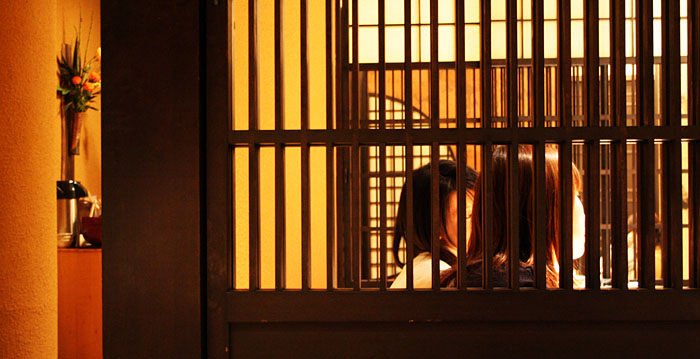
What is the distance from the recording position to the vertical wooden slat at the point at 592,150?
749 millimetres

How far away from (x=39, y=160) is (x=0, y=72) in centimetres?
26

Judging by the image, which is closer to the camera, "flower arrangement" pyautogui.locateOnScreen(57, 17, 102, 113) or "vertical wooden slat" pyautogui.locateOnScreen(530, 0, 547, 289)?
"vertical wooden slat" pyautogui.locateOnScreen(530, 0, 547, 289)

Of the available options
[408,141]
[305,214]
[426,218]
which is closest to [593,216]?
[408,141]

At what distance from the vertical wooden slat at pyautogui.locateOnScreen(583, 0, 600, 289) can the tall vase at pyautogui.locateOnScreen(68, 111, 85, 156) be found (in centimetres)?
346

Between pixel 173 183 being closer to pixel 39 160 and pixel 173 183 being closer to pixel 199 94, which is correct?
pixel 199 94

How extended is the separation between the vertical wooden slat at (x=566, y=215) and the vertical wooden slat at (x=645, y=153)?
6 centimetres

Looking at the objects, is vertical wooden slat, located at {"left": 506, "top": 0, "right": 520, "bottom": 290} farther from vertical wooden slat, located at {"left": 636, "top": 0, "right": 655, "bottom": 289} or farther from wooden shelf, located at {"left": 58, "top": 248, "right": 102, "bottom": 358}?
wooden shelf, located at {"left": 58, "top": 248, "right": 102, "bottom": 358}

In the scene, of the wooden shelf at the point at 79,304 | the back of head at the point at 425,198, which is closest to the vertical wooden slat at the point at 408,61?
the back of head at the point at 425,198

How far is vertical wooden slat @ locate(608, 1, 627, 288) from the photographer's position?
0.75 metres

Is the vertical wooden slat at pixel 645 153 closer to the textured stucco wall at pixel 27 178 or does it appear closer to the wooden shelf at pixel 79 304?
the textured stucco wall at pixel 27 178

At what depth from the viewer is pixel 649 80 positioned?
2.49 ft

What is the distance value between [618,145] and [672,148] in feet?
0.21

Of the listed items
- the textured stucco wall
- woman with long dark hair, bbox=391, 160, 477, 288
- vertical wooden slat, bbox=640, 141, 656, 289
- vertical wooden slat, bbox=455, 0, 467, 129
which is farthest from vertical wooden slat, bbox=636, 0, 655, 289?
the textured stucco wall

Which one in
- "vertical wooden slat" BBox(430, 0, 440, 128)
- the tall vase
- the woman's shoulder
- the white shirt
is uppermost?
the tall vase
